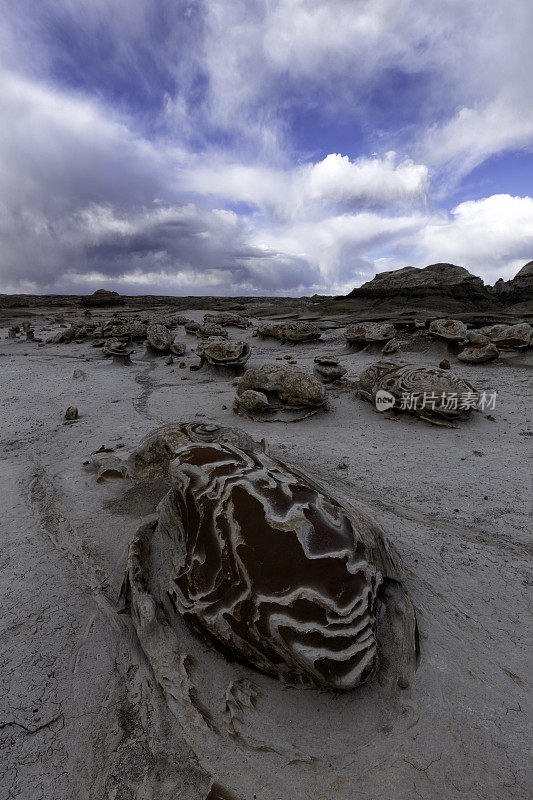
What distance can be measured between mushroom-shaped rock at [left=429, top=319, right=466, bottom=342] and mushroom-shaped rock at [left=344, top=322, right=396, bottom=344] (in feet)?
3.52

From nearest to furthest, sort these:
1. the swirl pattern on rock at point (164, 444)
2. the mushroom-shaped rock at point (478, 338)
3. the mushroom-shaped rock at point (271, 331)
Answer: the swirl pattern on rock at point (164, 444) → the mushroom-shaped rock at point (478, 338) → the mushroom-shaped rock at point (271, 331)

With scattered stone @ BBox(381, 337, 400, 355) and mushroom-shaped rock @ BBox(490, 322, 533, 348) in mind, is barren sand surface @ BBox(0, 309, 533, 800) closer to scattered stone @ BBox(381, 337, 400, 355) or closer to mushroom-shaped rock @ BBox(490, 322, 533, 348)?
mushroom-shaped rock @ BBox(490, 322, 533, 348)

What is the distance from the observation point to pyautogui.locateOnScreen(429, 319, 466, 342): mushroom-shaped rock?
26.1ft

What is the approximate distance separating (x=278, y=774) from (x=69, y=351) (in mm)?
12093

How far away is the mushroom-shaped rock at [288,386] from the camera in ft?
17.1

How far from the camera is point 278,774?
131 centimetres

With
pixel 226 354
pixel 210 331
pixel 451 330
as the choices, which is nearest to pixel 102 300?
pixel 210 331

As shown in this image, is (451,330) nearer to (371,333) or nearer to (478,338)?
(478,338)

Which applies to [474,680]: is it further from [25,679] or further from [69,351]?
[69,351]

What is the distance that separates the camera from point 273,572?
1.63 m

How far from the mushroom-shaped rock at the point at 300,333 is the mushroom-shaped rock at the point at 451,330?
3.73 m

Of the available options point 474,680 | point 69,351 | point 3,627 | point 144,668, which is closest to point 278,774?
point 144,668

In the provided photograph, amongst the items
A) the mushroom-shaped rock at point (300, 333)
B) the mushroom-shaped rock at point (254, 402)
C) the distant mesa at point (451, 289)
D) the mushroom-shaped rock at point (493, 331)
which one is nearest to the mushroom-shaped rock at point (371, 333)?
the mushroom-shaped rock at point (300, 333)

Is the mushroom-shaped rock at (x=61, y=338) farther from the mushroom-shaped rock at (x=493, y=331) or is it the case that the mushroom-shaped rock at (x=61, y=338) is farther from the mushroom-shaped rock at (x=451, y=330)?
the mushroom-shaped rock at (x=493, y=331)
